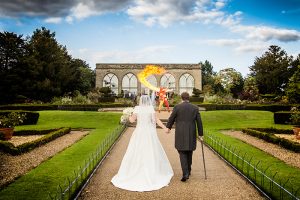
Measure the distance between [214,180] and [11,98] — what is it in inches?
1414

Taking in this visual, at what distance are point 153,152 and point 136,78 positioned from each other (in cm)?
4817

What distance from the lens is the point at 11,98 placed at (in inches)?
1527

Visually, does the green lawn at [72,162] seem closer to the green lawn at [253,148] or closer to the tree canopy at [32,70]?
the green lawn at [253,148]

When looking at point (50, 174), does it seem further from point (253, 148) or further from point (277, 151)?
point (277, 151)

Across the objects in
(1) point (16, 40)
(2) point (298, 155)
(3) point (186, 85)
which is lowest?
(2) point (298, 155)

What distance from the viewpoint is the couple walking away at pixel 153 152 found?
7066 millimetres

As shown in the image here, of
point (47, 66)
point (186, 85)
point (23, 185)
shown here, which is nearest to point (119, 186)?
point (23, 185)

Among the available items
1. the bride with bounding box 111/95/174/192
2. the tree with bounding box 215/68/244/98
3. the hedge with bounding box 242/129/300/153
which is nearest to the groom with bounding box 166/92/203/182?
the bride with bounding box 111/95/174/192

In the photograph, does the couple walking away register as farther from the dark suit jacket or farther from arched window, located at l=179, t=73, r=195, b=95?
arched window, located at l=179, t=73, r=195, b=95

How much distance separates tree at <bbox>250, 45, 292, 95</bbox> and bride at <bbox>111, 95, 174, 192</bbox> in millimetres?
49034

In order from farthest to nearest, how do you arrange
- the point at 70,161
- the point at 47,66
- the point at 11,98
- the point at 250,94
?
the point at 47,66, the point at 250,94, the point at 11,98, the point at 70,161

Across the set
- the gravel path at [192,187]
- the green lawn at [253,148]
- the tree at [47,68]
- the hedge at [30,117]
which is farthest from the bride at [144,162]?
the tree at [47,68]

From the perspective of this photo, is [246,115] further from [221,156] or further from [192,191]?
[192,191]

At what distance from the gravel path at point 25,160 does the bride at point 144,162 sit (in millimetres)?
2841
